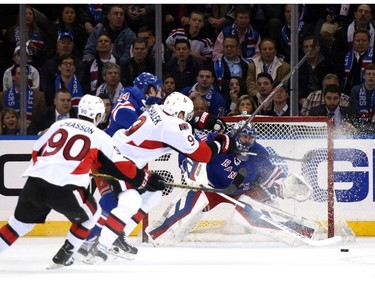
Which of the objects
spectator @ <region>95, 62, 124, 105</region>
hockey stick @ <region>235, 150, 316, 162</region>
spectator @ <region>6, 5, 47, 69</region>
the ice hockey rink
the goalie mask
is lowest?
the ice hockey rink

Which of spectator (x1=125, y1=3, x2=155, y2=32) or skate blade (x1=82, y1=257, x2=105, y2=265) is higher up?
spectator (x1=125, y1=3, x2=155, y2=32)

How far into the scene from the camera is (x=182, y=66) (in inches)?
381

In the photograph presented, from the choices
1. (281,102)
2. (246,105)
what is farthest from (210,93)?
(281,102)

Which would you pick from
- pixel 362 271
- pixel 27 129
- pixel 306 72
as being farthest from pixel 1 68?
pixel 362 271

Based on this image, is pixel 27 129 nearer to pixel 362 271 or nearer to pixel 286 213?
pixel 286 213

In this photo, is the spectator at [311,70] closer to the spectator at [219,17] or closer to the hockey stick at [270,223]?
the spectator at [219,17]

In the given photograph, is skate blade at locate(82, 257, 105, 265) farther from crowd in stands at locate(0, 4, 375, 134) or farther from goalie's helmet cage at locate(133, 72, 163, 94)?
crowd in stands at locate(0, 4, 375, 134)

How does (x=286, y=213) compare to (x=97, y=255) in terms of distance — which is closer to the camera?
(x=97, y=255)

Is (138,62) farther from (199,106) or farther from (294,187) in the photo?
(294,187)

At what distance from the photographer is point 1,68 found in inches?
382

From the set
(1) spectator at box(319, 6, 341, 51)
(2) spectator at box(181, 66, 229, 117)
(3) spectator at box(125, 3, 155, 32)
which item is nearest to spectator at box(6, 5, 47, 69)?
(3) spectator at box(125, 3, 155, 32)

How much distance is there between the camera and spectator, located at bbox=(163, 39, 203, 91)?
9.64 metres

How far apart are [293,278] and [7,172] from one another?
321cm

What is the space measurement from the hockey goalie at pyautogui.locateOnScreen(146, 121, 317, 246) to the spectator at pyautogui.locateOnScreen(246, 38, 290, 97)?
2.87 feet
